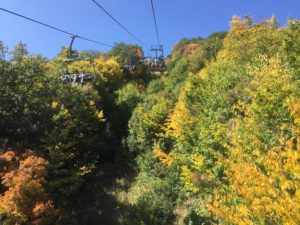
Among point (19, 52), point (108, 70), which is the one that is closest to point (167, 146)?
point (19, 52)

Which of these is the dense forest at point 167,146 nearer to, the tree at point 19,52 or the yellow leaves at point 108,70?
the tree at point 19,52

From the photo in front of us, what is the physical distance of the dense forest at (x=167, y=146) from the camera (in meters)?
9.88

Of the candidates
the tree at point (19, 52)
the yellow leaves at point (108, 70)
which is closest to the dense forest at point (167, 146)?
the tree at point (19, 52)

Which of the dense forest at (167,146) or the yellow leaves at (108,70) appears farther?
the yellow leaves at (108,70)

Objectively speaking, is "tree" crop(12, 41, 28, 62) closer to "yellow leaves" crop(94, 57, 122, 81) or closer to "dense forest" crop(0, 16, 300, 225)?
"dense forest" crop(0, 16, 300, 225)

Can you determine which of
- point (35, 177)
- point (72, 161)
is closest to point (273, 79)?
point (35, 177)

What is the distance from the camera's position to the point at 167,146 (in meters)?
24.2

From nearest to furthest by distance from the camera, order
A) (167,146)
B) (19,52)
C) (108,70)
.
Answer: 1. (167,146)
2. (19,52)
3. (108,70)

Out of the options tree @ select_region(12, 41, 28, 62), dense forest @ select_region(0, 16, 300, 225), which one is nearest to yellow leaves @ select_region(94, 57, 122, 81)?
→ dense forest @ select_region(0, 16, 300, 225)

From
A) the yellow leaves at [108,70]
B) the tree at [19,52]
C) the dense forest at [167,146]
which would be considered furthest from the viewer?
the yellow leaves at [108,70]

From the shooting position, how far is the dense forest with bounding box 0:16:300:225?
988 centimetres

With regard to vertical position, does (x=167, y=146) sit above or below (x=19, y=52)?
below

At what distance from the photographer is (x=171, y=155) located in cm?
2127

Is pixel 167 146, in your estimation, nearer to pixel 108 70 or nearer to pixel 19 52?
pixel 19 52
